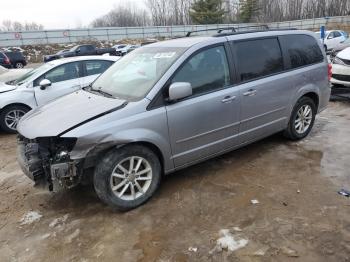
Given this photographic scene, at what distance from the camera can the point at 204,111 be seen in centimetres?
411

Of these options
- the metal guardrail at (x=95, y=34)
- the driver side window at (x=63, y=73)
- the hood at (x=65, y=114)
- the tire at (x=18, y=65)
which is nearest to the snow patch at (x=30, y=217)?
the hood at (x=65, y=114)

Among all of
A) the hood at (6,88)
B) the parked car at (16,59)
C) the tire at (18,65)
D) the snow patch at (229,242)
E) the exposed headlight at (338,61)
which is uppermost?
the hood at (6,88)

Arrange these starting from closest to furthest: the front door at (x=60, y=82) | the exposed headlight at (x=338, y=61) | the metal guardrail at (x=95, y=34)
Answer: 1. the front door at (x=60, y=82)
2. the exposed headlight at (x=338, y=61)
3. the metal guardrail at (x=95, y=34)

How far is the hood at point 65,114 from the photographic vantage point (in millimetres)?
3559

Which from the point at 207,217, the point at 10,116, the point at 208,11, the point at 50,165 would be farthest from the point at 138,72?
the point at 208,11

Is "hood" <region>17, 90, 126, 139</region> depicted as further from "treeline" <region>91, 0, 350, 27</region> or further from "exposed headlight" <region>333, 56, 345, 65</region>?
"treeline" <region>91, 0, 350, 27</region>

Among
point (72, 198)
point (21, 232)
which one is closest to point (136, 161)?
point (72, 198)

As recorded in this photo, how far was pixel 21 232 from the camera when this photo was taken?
3.54 m

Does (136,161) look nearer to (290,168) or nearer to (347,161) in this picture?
(290,168)

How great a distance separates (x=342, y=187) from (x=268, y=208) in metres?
1.06

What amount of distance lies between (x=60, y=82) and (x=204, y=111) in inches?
185

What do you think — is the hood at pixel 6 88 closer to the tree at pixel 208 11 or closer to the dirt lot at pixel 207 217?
the dirt lot at pixel 207 217

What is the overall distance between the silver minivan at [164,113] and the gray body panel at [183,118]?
0.04 feet

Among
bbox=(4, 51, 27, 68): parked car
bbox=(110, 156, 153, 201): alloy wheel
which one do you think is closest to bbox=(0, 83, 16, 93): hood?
bbox=(110, 156, 153, 201): alloy wheel
